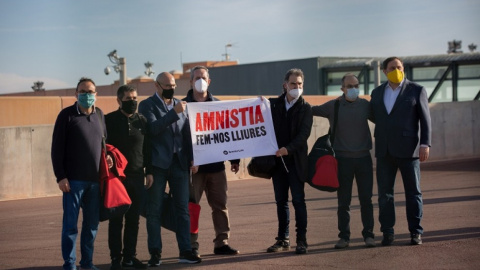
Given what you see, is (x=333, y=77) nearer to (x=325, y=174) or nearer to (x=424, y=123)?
(x=424, y=123)

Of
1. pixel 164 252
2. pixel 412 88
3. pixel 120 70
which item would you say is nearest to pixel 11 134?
pixel 164 252

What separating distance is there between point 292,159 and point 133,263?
7.33 feet

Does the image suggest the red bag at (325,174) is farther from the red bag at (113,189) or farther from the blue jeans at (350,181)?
the red bag at (113,189)

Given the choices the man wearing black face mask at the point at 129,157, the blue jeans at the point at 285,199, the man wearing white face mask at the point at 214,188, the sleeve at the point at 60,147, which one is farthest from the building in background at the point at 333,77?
the sleeve at the point at 60,147

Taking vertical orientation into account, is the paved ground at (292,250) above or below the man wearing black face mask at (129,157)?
below

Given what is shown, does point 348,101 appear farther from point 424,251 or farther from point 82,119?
point 82,119

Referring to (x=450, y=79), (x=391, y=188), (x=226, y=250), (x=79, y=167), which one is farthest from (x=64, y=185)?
(x=450, y=79)

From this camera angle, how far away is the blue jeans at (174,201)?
30.5ft

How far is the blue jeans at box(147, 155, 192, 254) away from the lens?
9.29 metres

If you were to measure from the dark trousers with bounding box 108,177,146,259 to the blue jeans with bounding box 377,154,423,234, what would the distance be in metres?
2.92

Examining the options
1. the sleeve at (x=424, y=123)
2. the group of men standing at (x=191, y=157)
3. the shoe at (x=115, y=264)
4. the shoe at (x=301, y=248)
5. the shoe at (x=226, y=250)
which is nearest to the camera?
the group of men standing at (x=191, y=157)

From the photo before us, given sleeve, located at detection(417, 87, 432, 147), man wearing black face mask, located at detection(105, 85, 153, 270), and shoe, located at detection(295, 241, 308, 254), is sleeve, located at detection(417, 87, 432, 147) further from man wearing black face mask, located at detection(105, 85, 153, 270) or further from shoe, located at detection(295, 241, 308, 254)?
man wearing black face mask, located at detection(105, 85, 153, 270)

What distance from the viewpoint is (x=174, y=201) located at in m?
9.46

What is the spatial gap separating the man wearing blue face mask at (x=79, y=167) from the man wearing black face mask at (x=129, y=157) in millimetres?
317
